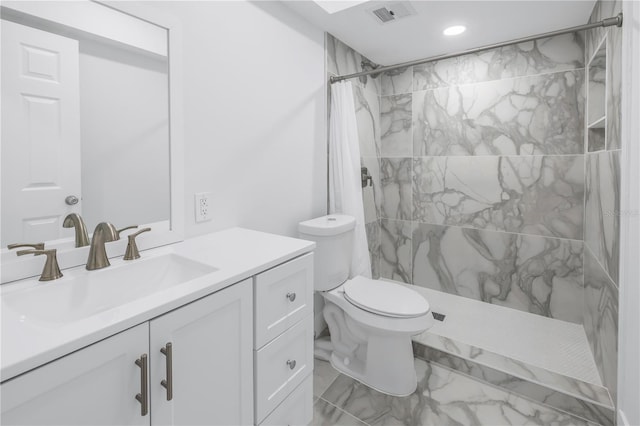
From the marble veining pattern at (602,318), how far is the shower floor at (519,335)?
0.25ft

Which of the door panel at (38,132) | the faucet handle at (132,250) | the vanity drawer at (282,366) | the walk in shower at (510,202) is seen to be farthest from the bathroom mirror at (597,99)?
the door panel at (38,132)

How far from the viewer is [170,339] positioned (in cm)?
81

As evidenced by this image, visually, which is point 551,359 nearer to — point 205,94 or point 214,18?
point 205,94

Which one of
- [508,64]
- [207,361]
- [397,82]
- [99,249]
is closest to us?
[207,361]

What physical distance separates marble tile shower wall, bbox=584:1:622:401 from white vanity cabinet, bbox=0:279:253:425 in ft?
5.47

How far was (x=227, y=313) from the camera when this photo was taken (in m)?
0.96

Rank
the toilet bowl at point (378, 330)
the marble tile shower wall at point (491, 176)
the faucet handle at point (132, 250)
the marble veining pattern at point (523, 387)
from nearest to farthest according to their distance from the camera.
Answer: the faucet handle at point (132, 250)
the marble veining pattern at point (523, 387)
the toilet bowl at point (378, 330)
the marble tile shower wall at point (491, 176)

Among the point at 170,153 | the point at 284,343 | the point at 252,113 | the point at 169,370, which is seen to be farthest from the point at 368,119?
the point at 169,370

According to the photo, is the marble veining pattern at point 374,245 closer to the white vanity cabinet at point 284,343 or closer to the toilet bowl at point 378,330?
the toilet bowl at point 378,330

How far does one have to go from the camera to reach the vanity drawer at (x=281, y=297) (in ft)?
3.52

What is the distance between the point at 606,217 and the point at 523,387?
39.0 inches

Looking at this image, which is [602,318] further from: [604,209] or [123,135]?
[123,135]

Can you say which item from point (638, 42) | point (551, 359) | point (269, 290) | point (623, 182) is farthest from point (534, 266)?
point (269, 290)

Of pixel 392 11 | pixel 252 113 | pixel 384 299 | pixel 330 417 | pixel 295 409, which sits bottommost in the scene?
pixel 330 417
